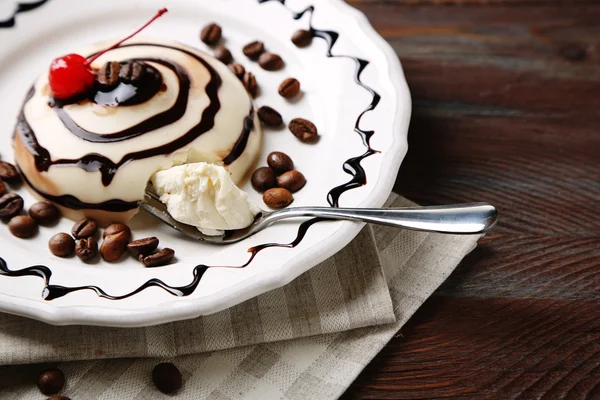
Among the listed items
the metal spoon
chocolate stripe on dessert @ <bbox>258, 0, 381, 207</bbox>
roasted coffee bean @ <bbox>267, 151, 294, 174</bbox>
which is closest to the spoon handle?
the metal spoon

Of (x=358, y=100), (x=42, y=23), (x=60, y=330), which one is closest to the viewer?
(x=60, y=330)

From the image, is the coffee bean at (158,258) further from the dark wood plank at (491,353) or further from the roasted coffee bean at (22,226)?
the dark wood plank at (491,353)

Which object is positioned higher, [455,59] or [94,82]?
[94,82]

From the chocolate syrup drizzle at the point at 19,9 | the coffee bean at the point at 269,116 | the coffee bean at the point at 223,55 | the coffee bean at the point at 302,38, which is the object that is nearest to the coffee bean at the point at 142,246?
the coffee bean at the point at 269,116

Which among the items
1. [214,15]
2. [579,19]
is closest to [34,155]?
[214,15]

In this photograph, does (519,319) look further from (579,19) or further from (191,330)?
(579,19)

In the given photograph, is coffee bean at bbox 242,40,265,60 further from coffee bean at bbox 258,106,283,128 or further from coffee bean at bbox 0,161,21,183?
coffee bean at bbox 0,161,21,183

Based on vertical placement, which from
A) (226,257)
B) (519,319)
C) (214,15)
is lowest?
Answer: (519,319)
